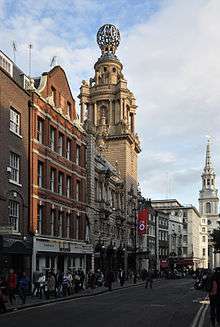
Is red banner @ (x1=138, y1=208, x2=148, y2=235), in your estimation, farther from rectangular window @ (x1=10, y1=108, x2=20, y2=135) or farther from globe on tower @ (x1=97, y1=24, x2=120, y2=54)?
globe on tower @ (x1=97, y1=24, x2=120, y2=54)

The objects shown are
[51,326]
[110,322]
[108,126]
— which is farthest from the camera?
[108,126]

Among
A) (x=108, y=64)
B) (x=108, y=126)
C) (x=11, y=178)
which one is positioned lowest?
(x=11, y=178)

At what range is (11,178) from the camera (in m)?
39.7

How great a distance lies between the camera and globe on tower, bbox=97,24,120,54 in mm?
103250

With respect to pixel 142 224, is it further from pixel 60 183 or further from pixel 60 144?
pixel 60 144

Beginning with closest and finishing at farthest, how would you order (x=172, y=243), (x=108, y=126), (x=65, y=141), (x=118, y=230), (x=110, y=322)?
(x=110, y=322) < (x=65, y=141) < (x=118, y=230) < (x=108, y=126) < (x=172, y=243)

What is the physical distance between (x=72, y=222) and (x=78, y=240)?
7.55 feet

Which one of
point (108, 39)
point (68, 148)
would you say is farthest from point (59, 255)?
point (108, 39)

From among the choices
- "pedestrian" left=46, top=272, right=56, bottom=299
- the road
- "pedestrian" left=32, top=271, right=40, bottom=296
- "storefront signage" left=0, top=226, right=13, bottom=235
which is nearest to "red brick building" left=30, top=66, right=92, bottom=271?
"pedestrian" left=32, top=271, right=40, bottom=296

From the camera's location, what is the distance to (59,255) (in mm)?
49531

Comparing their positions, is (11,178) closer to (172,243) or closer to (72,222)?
(72,222)

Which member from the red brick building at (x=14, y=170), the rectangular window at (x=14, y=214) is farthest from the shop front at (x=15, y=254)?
the rectangular window at (x=14, y=214)

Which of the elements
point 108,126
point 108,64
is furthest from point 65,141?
point 108,64

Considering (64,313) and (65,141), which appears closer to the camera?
(64,313)
